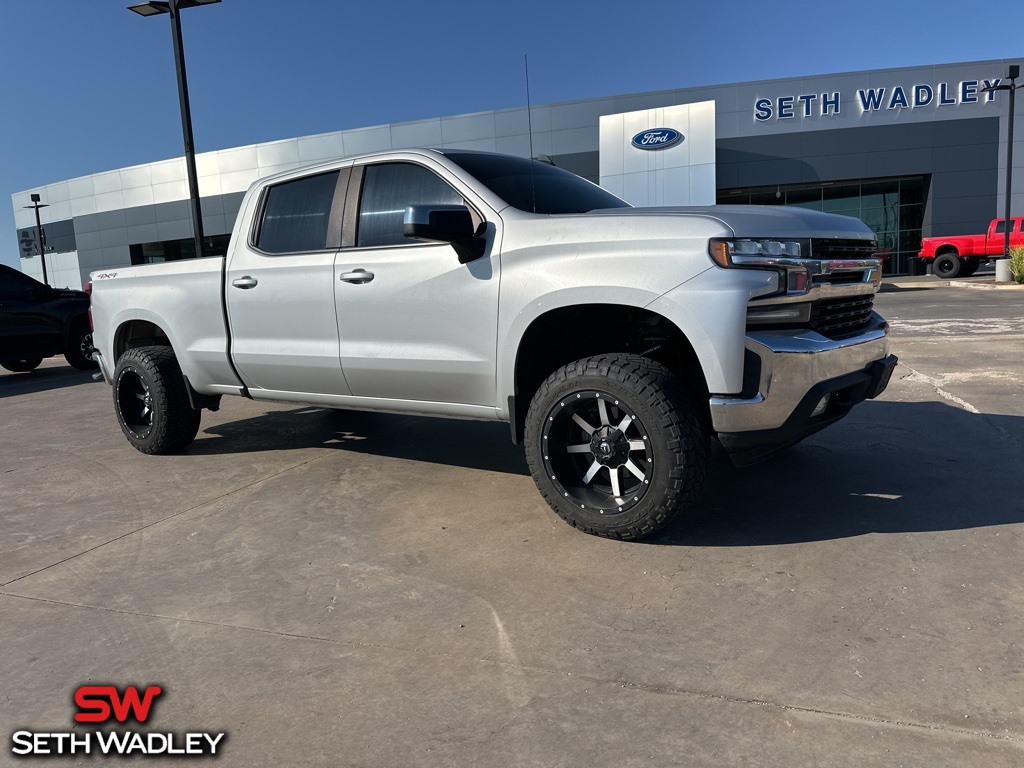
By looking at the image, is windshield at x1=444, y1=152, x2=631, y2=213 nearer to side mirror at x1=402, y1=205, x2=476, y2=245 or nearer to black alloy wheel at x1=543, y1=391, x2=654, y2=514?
side mirror at x1=402, y1=205, x2=476, y2=245

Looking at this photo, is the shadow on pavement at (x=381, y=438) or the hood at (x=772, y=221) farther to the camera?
the shadow on pavement at (x=381, y=438)

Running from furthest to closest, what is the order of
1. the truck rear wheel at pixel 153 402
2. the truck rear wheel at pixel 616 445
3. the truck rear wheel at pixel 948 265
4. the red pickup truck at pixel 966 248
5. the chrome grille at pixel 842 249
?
the truck rear wheel at pixel 948 265
the red pickup truck at pixel 966 248
the truck rear wheel at pixel 153 402
the chrome grille at pixel 842 249
the truck rear wheel at pixel 616 445

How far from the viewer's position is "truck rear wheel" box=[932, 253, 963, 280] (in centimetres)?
2623

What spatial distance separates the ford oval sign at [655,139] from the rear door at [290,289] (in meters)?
26.7

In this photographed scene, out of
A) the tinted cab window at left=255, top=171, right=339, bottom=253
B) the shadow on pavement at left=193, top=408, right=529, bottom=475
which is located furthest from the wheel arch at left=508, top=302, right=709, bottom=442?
the tinted cab window at left=255, top=171, right=339, bottom=253

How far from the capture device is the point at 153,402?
17.1ft

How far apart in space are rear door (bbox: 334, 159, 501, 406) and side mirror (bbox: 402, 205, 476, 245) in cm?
13

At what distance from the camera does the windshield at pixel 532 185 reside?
154 inches

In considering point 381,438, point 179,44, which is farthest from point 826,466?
point 179,44

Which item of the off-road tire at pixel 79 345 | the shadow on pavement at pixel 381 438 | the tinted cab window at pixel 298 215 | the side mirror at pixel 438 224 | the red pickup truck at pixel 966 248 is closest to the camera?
the side mirror at pixel 438 224

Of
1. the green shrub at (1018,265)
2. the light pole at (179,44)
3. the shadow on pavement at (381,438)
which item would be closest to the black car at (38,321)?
the light pole at (179,44)

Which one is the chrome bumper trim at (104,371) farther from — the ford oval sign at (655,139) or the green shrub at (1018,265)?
the ford oval sign at (655,139)

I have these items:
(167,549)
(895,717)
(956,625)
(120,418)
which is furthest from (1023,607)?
(120,418)

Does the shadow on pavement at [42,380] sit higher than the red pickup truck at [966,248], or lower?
lower
